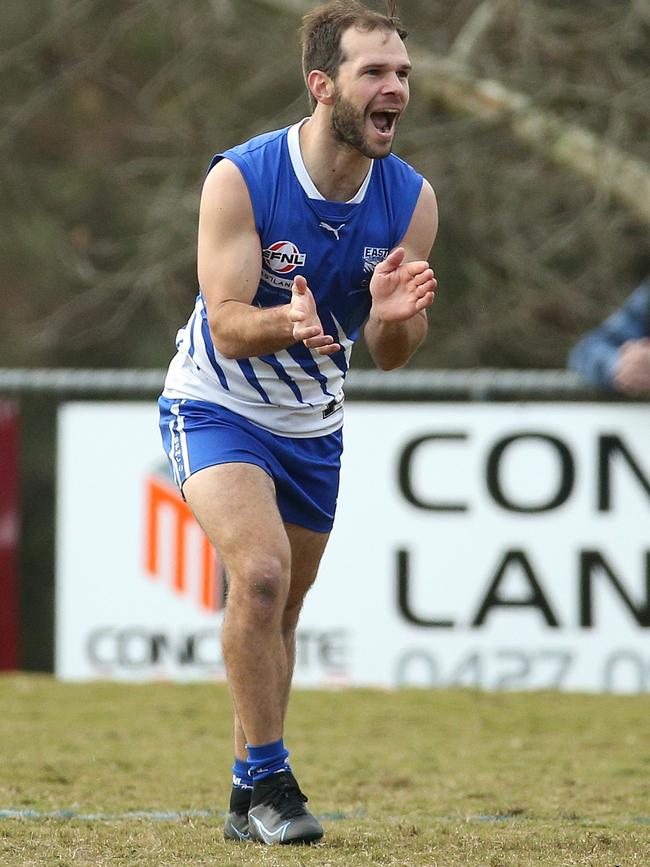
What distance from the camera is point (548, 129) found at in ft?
38.3

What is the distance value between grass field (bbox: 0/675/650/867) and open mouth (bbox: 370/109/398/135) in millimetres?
2087

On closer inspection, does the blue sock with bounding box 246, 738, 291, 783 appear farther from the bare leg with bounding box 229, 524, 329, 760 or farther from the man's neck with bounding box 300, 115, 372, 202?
the man's neck with bounding box 300, 115, 372, 202

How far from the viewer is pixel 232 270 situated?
4672 mm

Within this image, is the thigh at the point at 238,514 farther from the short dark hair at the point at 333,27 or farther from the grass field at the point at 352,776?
the short dark hair at the point at 333,27

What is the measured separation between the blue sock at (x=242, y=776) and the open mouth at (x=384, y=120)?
192 centimetres

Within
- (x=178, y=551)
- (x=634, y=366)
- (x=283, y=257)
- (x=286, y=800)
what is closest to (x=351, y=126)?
(x=283, y=257)

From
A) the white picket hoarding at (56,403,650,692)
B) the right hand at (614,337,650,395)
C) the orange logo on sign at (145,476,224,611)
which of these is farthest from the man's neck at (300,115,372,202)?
the orange logo on sign at (145,476,224,611)

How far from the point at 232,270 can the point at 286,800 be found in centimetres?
154

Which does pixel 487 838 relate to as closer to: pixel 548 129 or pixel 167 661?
pixel 167 661

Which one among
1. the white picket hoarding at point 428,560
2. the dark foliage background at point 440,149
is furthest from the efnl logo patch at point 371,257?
the dark foliage background at point 440,149

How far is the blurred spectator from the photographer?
28.9ft

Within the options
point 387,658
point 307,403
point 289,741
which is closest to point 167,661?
point 387,658

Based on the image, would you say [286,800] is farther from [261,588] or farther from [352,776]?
[352,776]

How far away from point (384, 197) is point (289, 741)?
3.40m
